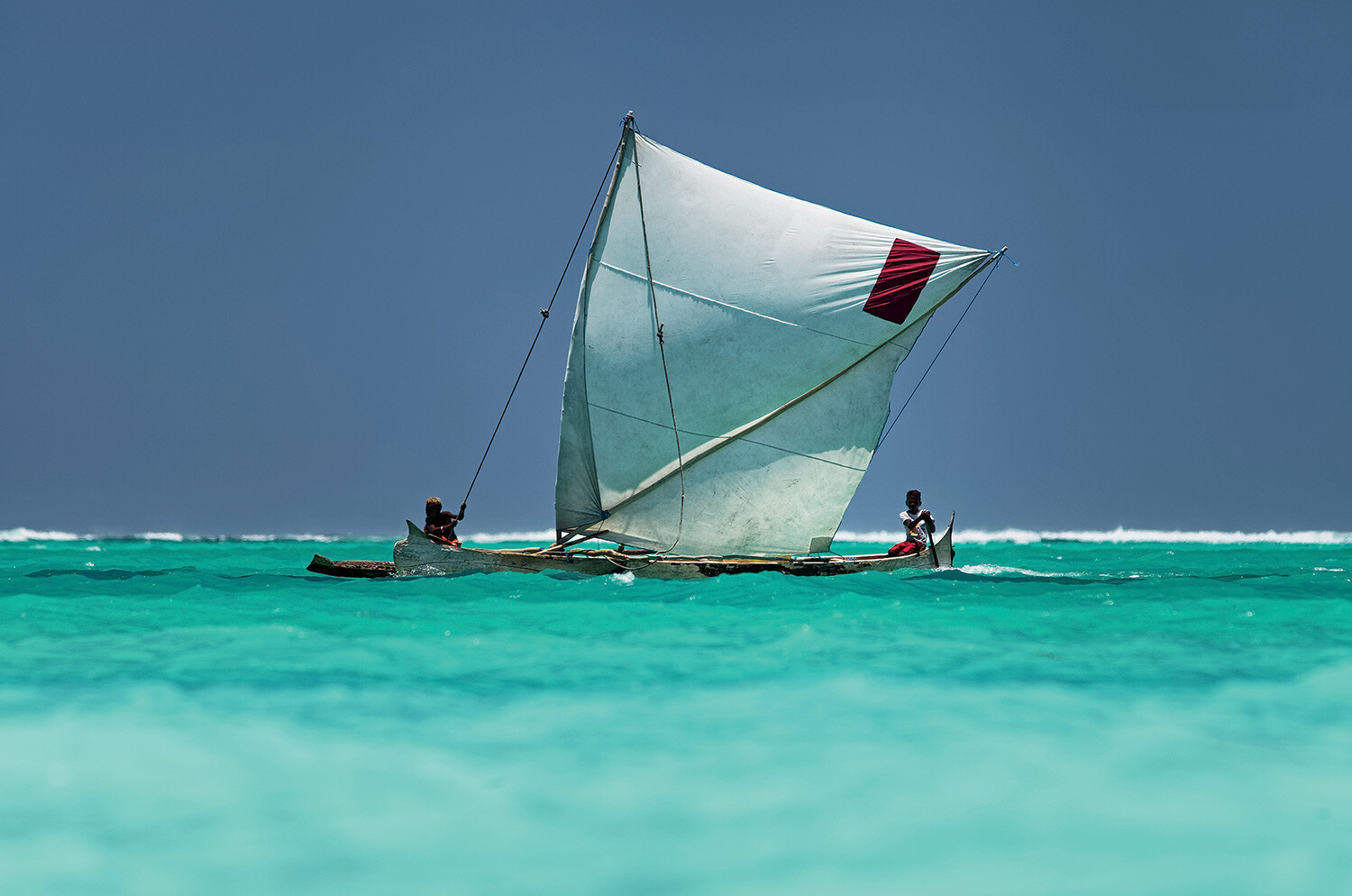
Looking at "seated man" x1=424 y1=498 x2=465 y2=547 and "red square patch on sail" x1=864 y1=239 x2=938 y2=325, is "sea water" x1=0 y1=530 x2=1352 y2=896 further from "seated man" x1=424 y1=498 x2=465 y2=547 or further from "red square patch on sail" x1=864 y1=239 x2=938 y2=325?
"red square patch on sail" x1=864 y1=239 x2=938 y2=325

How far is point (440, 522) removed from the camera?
16.5 meters

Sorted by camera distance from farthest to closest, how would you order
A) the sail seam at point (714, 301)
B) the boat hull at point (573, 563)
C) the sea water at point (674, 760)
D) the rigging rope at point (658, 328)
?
the sail seam at point (714, 301), the rigging rope at point (658, 328), the boat hull at point (573, 563), the sea water at point (674, 760)

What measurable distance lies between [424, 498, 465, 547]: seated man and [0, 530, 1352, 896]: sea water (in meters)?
6.90

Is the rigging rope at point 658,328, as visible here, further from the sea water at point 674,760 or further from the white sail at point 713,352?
the sea water at point 674,760

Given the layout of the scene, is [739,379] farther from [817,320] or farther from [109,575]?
[109,575]

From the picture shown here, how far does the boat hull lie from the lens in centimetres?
1543

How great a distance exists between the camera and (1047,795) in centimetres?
426

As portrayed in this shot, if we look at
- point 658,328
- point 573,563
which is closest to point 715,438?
point 658,328

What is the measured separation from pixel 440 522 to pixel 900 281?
9.32 m

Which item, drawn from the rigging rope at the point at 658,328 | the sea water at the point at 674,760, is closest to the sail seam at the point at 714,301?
the rigging rope at the point at 658,328

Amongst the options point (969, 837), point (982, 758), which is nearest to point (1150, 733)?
point (982, 758)

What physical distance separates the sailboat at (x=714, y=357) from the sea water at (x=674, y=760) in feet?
24.8

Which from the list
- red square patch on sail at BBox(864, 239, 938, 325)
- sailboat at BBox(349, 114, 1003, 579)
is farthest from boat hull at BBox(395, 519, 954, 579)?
red square patch on sail at BBox(864, 239, 938, 325)

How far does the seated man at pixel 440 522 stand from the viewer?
16.2 metres
